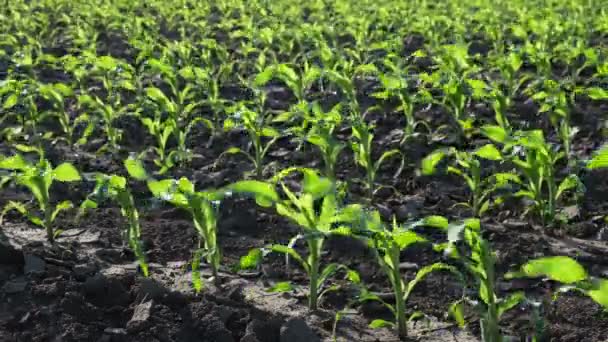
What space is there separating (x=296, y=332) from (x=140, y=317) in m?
0.59

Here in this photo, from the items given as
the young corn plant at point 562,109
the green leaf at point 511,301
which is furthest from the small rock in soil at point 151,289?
the young corn plant at point 562,109

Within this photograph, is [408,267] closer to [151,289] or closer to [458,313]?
[458,313]

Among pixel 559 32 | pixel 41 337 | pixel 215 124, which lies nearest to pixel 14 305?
pixel 41 337

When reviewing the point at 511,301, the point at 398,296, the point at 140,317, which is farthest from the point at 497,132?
the point at 140,317

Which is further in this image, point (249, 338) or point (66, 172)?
point (66, 172)

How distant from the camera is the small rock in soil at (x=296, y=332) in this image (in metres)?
2.73

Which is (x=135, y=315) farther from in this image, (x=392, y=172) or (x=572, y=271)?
(x=392, y=172)

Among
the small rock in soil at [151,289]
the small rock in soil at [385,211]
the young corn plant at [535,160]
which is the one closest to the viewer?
the small rock in soil at [151,289]

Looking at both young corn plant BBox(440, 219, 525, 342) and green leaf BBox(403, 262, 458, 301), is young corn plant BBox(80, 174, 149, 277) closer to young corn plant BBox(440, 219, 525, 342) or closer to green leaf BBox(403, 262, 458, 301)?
green leaf BBox(403, 262, 458, 301)

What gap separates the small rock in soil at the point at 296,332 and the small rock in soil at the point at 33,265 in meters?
1.15

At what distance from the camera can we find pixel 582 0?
9672 millimetres

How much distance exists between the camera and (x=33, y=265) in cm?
324

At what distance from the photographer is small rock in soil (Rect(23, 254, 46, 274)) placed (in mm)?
3198

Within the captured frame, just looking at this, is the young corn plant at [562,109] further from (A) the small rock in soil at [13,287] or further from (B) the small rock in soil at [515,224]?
(A) the small rock in soil at [13,287]
